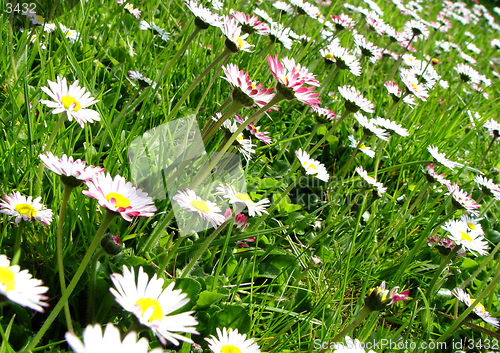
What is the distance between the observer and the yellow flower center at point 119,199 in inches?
32.9

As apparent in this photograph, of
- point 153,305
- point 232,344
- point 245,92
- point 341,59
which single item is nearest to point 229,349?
point 232,344

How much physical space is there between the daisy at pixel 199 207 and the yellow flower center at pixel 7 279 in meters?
0.46

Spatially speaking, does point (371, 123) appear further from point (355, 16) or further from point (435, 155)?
point (355, 16)

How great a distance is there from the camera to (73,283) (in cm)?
71

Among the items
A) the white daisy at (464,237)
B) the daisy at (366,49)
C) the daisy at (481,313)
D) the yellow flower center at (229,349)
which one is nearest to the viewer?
the yellow flower center at (229,349)

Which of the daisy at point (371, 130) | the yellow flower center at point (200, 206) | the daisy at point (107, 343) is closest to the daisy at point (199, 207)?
the yellow flower center at point (200, 206)

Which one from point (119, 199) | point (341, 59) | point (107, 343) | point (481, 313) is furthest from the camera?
point (341, 59)

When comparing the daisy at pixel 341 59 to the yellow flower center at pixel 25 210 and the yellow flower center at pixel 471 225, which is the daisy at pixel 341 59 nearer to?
the yellow flower center at pixel 471 225

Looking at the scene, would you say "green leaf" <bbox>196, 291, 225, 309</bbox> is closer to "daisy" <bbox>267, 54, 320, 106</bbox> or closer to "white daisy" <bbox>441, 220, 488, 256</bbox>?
"daisy" <bbox>267, 54, 320, 106</bbox>

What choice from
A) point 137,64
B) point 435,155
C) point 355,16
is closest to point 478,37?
point 355,16

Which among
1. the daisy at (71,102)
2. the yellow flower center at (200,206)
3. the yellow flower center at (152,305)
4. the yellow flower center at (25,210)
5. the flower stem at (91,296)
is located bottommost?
the flower stem at (91,296)

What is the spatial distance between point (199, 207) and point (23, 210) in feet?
1.37

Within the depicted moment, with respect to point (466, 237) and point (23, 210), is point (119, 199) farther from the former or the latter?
point (466, 237)

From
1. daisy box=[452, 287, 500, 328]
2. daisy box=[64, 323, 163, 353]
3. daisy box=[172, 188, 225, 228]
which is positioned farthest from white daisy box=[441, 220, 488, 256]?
daisy box=[64, 323, 163, 353]
